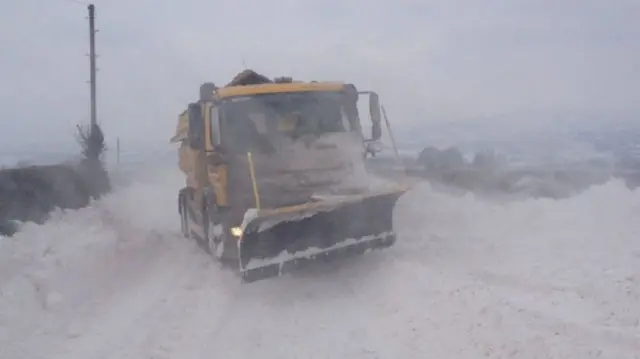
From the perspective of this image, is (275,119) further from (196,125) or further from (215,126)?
(196,125)

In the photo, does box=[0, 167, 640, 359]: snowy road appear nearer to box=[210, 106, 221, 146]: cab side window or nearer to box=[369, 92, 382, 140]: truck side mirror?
box=[369, 92, 382, 140]: truck side mirror

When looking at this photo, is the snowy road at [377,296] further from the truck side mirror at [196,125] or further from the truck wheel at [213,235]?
the truck side mirror at [196,125]

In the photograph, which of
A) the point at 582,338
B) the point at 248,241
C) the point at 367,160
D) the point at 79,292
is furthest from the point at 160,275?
the point at 582,338

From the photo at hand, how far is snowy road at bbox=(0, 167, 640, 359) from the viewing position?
6.04 meters

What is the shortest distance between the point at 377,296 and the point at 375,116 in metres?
3.62

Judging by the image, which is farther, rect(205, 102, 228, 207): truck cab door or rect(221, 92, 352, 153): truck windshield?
rect(221, 92, 352, 153): truck windshield

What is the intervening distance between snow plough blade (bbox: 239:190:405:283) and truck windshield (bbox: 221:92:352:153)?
1500mm

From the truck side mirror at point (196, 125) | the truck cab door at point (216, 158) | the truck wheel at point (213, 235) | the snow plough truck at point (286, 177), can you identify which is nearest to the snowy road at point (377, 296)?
the truck wheel at point (213, 235)

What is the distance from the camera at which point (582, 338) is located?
556cm

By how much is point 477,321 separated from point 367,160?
4589 mm

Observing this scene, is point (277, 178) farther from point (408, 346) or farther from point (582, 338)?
point (582, 338)

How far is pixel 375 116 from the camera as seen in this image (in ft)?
34.5

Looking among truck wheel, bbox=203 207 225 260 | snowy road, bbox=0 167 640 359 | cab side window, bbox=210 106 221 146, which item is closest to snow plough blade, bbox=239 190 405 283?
snowy road, bbox=0 167 640 359

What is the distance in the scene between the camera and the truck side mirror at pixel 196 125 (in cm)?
973
